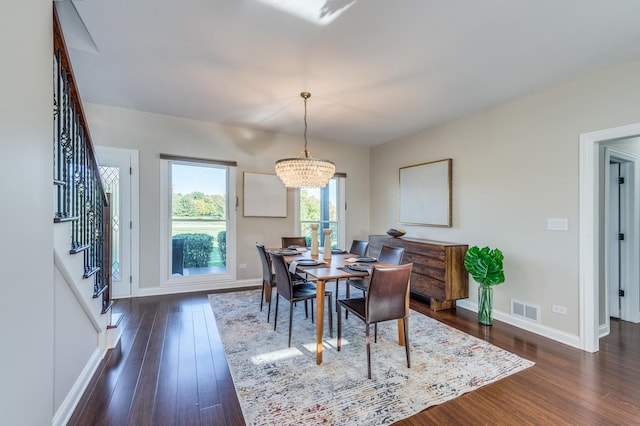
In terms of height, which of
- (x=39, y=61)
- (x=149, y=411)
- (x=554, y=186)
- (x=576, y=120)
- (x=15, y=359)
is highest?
(x=576, y=120)

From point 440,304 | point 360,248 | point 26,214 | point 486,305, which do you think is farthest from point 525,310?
point 26,214

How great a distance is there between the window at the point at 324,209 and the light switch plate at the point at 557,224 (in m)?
3.29

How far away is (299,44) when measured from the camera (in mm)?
2363

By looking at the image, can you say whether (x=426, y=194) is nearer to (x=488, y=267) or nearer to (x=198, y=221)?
(x=488, y=267)

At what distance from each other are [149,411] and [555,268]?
3845 mm

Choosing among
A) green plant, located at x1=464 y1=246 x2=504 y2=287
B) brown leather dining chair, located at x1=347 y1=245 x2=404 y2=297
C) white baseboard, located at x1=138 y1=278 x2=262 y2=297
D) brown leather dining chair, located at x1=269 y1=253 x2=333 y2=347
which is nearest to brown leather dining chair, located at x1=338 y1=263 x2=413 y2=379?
brown leather dining chair, located at x1=269 y1=253 x2=333 y2=347

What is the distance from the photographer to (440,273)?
12.0ft

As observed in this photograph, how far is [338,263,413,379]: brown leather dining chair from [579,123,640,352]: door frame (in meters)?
1.88

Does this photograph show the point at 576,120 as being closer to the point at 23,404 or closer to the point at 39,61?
the point at 39,61

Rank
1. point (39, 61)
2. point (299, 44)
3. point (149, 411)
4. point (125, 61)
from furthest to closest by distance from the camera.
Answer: point (125, 61) → point (299, 44) → point (149, 411) → point (39, 61)

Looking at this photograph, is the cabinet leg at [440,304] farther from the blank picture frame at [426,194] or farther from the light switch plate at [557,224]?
the light switch plate at [557,224]

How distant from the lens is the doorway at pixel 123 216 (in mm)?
4043

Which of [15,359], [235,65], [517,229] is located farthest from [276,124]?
[15,359]

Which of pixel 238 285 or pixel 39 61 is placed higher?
pixel 39 61
